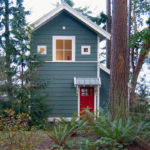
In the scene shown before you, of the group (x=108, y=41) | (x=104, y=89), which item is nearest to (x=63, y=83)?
(x=104, y=89)

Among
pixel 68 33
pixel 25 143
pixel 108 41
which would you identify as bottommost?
pixel 25 143

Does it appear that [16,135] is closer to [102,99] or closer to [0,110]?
[0,110]

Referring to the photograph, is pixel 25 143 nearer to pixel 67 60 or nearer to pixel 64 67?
pixel 64 67

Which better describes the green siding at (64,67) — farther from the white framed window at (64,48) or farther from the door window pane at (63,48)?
the door window pane at (63,48)

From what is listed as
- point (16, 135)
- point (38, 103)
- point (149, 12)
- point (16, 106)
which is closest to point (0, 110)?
point (16, 106)

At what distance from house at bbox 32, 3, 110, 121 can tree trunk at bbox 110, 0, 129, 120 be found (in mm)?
4287

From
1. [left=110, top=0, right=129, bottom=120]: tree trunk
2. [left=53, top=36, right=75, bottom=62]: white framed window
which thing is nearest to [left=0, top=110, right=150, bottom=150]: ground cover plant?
[left=110, top=0, right=129, bottom=120]: tree trunk

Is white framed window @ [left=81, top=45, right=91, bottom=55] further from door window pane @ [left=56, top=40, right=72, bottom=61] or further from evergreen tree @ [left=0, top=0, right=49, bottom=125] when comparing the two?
evergreen tree @ [left=0, top=0, right=49, bottom=125]

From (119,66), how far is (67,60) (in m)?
5.18

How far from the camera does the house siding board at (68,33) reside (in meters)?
11.2

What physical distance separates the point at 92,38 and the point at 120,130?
275 inches

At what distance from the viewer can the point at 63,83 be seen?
1117 centimetres

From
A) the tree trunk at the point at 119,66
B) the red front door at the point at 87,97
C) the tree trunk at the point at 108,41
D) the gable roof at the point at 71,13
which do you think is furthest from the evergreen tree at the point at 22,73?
the tree trunk at the point at 108,41

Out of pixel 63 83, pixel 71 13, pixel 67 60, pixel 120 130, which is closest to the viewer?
pixel 120 130
